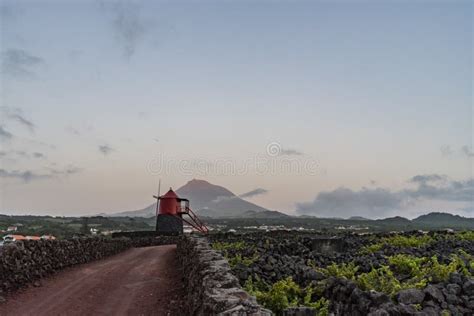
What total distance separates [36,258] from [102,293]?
3010 mm

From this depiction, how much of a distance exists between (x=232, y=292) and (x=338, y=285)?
2.79 meters

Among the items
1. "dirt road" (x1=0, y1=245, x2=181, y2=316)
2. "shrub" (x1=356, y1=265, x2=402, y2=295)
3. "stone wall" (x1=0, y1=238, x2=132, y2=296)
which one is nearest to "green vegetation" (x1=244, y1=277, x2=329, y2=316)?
"shrub" (x1=356, y1=265, x2=402, y2=295)

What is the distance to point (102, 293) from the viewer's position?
45.2 ft

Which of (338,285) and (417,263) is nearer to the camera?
(338,285)

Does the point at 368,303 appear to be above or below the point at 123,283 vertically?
above

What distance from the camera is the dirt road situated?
1159cm

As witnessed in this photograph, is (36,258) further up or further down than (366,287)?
further down

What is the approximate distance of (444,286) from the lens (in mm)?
7613

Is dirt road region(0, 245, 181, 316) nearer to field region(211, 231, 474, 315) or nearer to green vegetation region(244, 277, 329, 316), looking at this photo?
field region(211, 231, 474, 315)

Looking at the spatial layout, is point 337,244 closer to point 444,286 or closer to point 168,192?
point 444,286

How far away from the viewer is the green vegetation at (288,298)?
7.32 metres

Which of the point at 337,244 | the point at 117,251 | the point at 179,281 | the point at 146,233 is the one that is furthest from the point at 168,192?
the point at 179,281

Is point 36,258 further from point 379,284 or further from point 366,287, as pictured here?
point 379,284

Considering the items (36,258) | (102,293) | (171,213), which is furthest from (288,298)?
(171,213)
